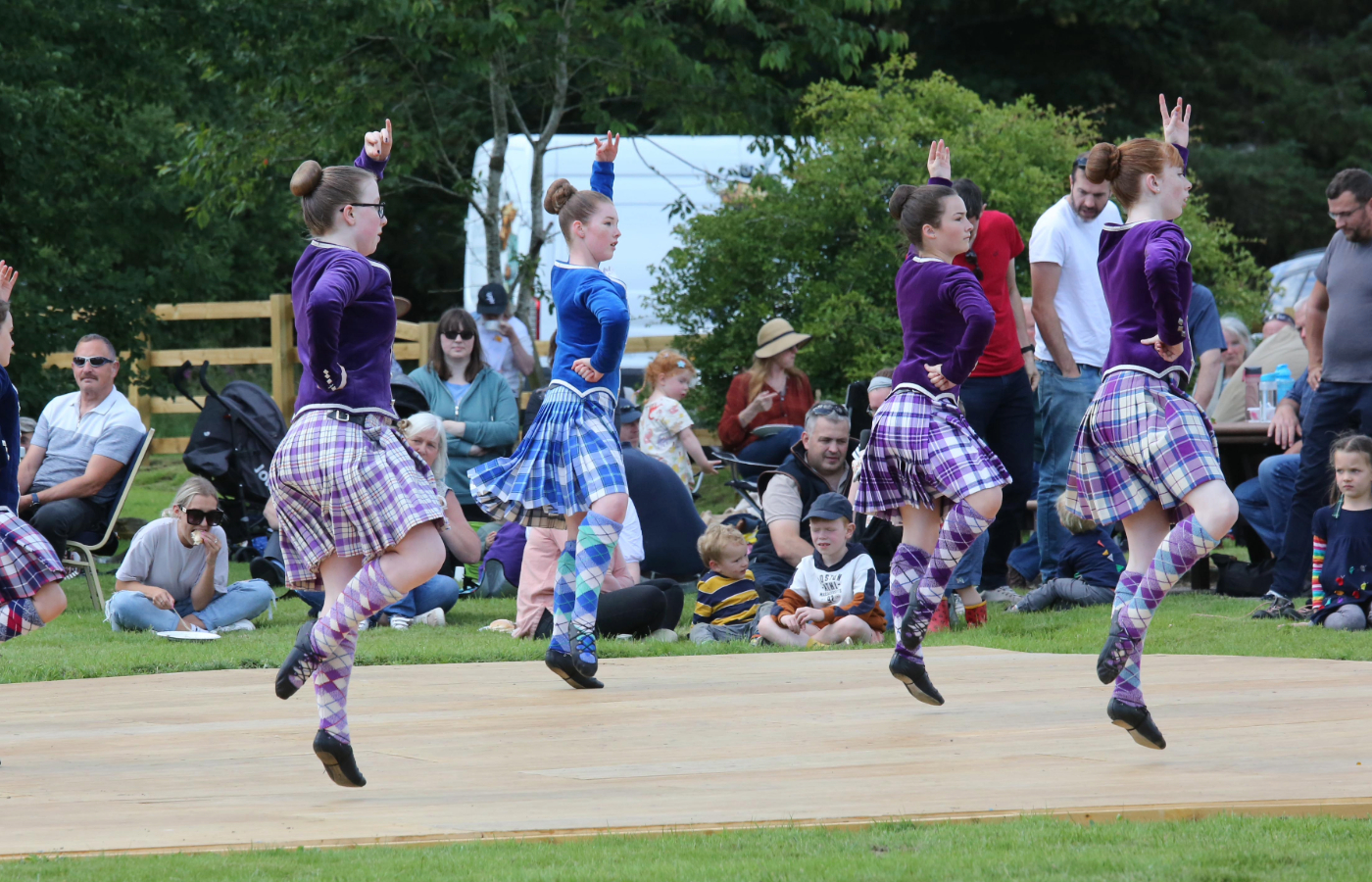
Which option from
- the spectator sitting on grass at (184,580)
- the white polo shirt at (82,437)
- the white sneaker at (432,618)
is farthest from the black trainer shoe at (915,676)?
the white polo shirt at (82,437)

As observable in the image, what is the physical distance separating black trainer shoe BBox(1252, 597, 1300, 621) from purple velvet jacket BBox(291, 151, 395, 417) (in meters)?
5.13

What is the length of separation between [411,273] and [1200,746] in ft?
77.9

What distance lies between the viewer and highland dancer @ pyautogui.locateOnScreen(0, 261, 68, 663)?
5039 mm

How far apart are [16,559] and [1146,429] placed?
3.47m

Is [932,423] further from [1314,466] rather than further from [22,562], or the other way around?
[1314,466]

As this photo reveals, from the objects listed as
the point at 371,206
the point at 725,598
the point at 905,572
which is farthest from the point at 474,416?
the point at 371,206

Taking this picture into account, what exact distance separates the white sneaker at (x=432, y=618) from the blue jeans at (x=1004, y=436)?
275 cm

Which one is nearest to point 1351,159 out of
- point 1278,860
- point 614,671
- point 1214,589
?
point 1214,589

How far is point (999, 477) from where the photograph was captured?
5680mm

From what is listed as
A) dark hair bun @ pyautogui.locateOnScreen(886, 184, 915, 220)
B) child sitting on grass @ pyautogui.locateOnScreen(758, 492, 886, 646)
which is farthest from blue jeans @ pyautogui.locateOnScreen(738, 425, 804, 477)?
dark hair bun @ pyautogui.locateOnScreen(886, 184, 915, 220)

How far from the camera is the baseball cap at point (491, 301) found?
12406 millimetres

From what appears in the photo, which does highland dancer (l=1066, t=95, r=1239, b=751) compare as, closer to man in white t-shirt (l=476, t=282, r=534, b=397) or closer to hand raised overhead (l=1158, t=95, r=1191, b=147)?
hand raised overhead (l=1158, t=95, r=1191, b=147)

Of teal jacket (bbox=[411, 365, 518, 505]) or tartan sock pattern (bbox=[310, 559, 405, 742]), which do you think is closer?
tartan sock pattern (bbox=[310, 559, 405, 742])

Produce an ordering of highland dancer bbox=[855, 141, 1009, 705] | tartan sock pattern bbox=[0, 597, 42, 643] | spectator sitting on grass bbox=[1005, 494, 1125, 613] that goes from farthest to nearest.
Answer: spectator sitting on grass bbox=[1005, 494, 1125, 613], highland dancer bbox=[855, 141, 1009, 705], tartan sock pattern bbox=[0, 597, 42, 643]
